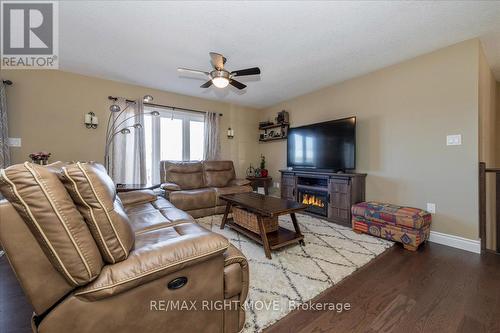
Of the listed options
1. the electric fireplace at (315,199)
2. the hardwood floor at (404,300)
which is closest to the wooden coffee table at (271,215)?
the hardwood floor at (404,300)

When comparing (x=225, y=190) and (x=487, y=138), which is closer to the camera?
(x=487, y=138)

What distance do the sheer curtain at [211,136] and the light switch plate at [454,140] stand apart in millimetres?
4002

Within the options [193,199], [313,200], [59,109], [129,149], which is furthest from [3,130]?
[313,200]

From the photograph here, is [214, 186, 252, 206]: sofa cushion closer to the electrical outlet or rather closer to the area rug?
the area rug

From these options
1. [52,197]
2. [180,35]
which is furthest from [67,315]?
[180,35]

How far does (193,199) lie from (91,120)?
7.32 ft

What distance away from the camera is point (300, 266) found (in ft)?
6.64

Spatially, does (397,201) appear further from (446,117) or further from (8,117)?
(8,117)

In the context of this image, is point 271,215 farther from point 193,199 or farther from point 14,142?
point 14,142

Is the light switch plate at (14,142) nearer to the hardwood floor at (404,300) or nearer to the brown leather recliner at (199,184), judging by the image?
the hardwood floor at (404,300)

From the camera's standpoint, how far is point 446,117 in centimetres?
261

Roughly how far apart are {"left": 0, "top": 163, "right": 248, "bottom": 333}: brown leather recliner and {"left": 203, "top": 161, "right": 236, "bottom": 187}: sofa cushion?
3224mm

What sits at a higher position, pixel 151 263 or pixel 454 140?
pixel 454 140

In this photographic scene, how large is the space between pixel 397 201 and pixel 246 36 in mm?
3050
